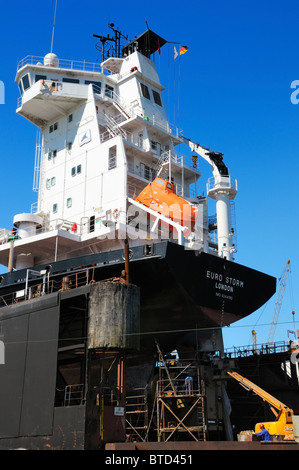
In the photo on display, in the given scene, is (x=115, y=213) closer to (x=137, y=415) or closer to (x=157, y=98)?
(x=137, y=415)

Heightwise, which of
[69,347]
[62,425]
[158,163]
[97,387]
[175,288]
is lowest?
[62,425]

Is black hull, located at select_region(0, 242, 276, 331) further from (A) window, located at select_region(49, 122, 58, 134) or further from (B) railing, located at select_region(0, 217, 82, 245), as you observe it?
(A) window, located at select_region(49, 122, 58, 134)

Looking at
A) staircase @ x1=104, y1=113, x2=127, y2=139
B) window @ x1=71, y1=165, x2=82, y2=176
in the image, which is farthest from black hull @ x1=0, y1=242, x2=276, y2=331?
staircase @ x1=104, y1=113, x2=127, y2=139

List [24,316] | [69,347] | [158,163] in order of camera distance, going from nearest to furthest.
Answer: [69,347] < [24,316] < [158,163]

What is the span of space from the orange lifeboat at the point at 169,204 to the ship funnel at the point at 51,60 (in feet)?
34.6

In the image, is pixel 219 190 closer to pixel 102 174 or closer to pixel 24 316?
pixel 102 174

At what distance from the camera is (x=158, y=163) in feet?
84.0

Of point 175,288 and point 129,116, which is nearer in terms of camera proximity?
point 175,288

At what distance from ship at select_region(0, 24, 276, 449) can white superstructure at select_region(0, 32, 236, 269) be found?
0.06m

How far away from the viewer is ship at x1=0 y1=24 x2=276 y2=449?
615 inches

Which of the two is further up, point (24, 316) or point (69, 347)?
point (24, 316)

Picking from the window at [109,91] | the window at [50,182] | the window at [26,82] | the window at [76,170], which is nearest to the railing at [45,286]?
the window at [76,170]
